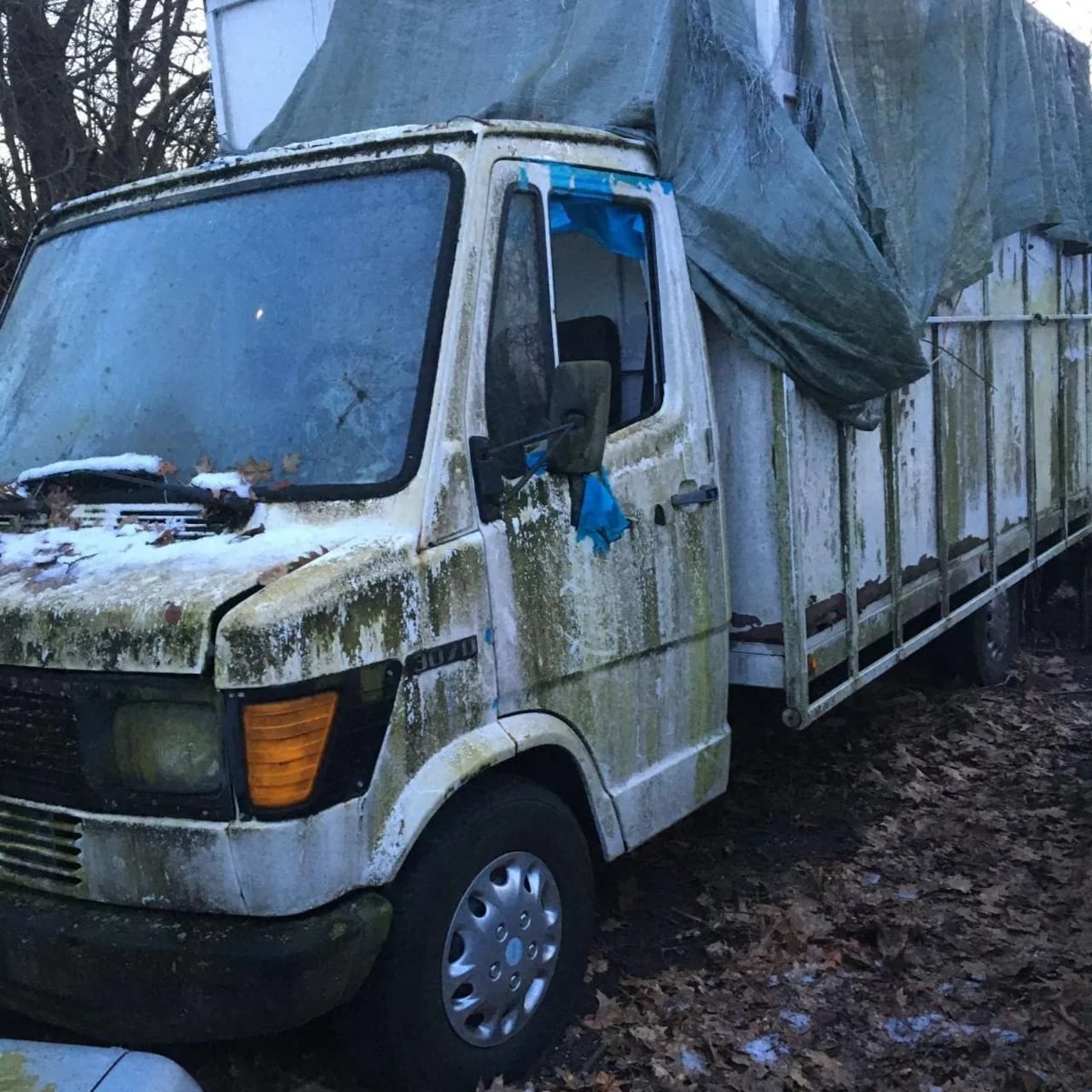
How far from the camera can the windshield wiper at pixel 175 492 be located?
302 centimetres

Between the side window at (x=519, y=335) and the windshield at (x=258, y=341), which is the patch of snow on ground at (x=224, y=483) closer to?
the windshield at (x=258, y=341)

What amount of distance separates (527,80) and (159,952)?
9.87ft

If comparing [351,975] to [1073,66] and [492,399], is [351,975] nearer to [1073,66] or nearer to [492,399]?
[492,399]

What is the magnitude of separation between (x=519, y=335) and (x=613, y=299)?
2.74 ft

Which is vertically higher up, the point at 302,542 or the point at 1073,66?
the point at 1073,66

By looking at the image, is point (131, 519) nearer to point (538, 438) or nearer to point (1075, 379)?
point (538, 438)

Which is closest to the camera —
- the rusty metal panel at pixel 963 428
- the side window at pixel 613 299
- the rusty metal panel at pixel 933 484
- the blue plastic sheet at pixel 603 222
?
the blue plastic sheet at pixel 603 222

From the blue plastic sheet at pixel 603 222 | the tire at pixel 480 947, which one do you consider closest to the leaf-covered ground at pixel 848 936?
the tire at pixel 480 947

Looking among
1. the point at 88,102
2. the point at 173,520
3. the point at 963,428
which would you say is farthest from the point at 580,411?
the point at 88,102

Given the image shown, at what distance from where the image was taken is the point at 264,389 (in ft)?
10.6

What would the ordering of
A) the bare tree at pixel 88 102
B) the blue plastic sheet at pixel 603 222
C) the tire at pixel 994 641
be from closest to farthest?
the blue plastic sheet at pixel 603 222, the tire at pixel 994 641, the bare tree at pixel 88 102

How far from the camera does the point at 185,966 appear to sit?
263cm

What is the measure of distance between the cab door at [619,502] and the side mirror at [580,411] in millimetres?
127

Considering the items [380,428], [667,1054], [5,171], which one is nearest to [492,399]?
[380,428]
